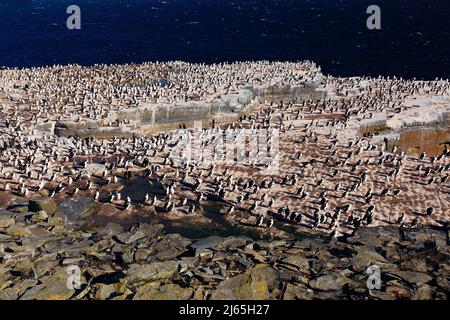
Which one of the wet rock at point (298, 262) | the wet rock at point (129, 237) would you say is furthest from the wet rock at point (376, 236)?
the wet rock at point (129, 237)

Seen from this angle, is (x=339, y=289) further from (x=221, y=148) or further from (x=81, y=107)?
(x=81, y=107)

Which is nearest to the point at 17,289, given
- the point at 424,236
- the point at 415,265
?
the point at 415,265

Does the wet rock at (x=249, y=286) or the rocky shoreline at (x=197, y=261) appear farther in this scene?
the rocky shoreline at (x=197, y=261)

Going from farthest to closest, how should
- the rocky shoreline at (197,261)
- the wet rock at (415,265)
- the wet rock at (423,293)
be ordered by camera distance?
the wet rock at (415,265), the wet rock at (423,293), the rocky shoreline at (197,261)

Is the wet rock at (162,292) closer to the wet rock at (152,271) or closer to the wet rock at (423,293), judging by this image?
the wet rock at (152,271)

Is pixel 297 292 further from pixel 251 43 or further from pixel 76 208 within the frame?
pixel 251 43

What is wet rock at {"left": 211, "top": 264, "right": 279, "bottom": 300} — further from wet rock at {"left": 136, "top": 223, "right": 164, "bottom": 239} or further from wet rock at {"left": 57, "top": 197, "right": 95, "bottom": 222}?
wet rock at {"left": 57, "top": 197, "right": 95, "bottom": 222}
